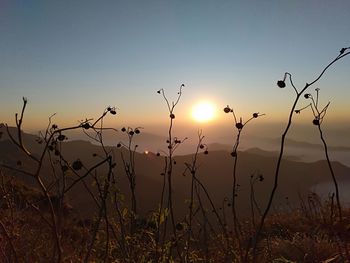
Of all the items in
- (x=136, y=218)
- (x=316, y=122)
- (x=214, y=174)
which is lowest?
(x=214, y=174)

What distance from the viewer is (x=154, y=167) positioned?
111 meters

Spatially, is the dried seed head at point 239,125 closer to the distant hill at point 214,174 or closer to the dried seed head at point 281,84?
the dried seed head at point 281,84

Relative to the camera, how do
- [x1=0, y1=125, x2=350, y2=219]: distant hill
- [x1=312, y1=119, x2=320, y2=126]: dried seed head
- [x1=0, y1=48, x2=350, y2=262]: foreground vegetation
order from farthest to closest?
[x1=0, y1=125, x2=350, y2=219]: distant hill < [x1=312, y1=119, x2=320, y2=126]: dried seed head < [x1=0, y1=48, x2=350, y2=262]: foreground vegetation

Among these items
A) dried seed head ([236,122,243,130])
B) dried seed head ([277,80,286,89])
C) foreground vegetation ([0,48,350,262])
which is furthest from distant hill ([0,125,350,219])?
dried seed head ([277,80,286,89])

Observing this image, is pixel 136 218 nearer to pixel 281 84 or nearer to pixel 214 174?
pixel 281 84

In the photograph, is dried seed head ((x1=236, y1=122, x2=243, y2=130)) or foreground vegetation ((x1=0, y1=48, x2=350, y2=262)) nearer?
foreground vegetation ((x1=0, y1=48, x2=350, y2=262))

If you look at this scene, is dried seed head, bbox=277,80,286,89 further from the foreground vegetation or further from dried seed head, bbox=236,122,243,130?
dried seed head, bbox=236,122,243,130

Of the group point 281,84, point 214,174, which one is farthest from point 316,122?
point 214,174

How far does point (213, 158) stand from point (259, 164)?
1705 cm

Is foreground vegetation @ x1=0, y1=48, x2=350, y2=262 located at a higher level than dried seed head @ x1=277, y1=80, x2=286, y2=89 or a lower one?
lower

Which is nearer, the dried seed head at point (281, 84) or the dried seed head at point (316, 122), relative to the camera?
the dried seed head at point (281, 84)

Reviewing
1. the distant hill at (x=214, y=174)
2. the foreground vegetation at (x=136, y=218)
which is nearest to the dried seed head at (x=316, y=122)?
the foreground vegetation at (x=136, y=218)

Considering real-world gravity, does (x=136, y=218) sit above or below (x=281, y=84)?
below

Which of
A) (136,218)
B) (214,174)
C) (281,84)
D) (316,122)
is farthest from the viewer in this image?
(214,174)
